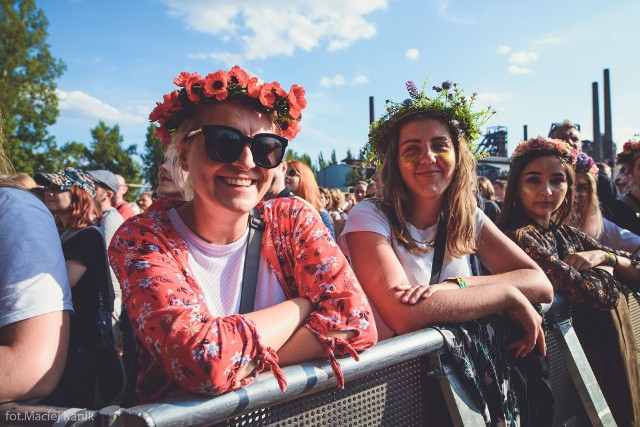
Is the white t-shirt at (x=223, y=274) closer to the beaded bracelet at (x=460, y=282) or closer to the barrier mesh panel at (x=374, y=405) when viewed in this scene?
the barrier mesh panel at (x=374, y=405)

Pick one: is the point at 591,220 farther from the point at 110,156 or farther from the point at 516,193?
the point at 110,156

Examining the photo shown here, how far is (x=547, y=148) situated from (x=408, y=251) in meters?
1.80

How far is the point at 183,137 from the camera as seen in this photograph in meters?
1.71

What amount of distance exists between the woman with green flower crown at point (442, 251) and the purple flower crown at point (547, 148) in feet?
3.32

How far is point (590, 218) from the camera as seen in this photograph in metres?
4.11

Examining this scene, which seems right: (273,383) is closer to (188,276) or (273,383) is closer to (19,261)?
(188,276)

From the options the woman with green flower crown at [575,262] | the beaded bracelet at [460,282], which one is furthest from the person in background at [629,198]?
the beaded bracelet at [460,282]

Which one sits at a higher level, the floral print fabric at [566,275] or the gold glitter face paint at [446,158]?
the gold glitter face paint at [446,158]

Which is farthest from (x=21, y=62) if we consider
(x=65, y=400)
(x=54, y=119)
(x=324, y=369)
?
(x=324, y=369)

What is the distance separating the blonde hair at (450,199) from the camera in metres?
2.29

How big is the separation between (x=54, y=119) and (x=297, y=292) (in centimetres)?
3155

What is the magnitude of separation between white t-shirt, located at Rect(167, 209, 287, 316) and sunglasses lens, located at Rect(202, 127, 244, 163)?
0.30 meters

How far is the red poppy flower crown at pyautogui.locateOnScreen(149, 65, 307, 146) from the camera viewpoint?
160 cm

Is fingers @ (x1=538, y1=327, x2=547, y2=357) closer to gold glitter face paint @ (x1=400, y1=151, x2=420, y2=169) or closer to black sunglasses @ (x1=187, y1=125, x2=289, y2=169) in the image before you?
gold glitter face paint @ (x1=400, y1=151, x2=420, y2=169)
